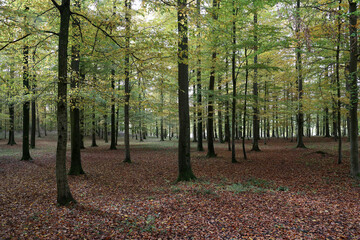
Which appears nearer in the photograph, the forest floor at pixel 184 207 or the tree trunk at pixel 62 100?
the forest floor at pixel 184 207

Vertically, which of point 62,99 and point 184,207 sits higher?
point 62,99

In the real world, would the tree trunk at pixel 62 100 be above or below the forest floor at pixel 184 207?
above

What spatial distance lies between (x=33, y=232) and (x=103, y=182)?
14.9ft

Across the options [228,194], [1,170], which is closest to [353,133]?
[228,194]

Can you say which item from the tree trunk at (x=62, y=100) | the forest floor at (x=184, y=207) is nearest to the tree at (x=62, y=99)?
the tree trunk at (x=62, y=100)

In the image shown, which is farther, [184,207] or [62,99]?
[184,207]

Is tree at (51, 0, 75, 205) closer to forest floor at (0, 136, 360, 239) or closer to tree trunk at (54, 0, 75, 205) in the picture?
tree trunk at (54, 0, 75, 205)

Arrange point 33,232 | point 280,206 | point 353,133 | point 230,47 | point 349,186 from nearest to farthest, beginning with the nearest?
point 33,232
point 280,206
point 349,186
point 353,133
point 230,47

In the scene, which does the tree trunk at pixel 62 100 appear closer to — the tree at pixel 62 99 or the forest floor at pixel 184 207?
the tree at pixel 62 99

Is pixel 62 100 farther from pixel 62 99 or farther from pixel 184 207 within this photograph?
pixel 184 207

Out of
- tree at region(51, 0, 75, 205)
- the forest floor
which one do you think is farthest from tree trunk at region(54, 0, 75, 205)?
the forest floor

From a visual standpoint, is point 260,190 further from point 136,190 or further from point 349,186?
point 136,190

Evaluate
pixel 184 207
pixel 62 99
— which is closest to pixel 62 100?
pixel 62 99

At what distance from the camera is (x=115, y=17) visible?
20.0 feet
